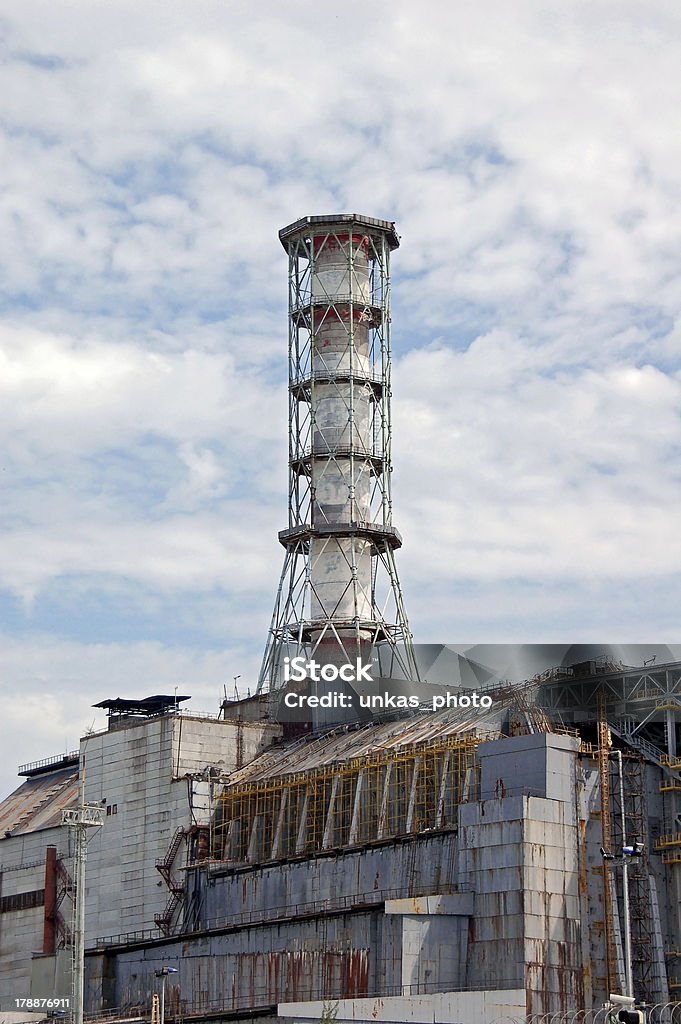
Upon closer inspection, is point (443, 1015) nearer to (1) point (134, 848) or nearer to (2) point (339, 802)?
(2) point (339, 802)

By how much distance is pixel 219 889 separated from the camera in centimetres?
9238

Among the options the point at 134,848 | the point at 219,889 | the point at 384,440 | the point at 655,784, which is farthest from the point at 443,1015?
the point at 384,440

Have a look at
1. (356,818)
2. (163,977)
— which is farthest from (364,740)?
(163,977)

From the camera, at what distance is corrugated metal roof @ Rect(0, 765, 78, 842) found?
365 feet

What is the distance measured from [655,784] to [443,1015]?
17474 millimetres

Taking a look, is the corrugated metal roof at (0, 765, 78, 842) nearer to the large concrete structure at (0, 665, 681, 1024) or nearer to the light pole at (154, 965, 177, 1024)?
the large concrete structure at (0, 665, 681, 1024)

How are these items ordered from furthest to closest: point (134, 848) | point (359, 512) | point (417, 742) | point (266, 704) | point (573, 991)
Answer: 1. point (359, 512)
2. point (266, 704)
3. point (134, 848)
4. point (417, 742)
5. point (573, 991)

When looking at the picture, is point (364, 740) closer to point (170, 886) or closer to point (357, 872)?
point (357, 872)

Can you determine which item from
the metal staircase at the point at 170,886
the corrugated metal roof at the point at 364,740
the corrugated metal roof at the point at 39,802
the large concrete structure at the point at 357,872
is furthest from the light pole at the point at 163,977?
the corrugated metal roof at the point at 39,802

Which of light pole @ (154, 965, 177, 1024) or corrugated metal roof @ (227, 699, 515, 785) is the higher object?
corrugated metal roof @ (227, 699, 515, 785)

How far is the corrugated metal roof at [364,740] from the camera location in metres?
86.0

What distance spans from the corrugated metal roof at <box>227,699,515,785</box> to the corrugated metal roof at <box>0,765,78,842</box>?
15.7m

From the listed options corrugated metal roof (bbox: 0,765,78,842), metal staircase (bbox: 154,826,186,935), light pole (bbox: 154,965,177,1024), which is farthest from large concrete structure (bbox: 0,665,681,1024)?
corrugated metal roof (bbox: 0,765,78,842)

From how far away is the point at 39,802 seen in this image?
116 m
